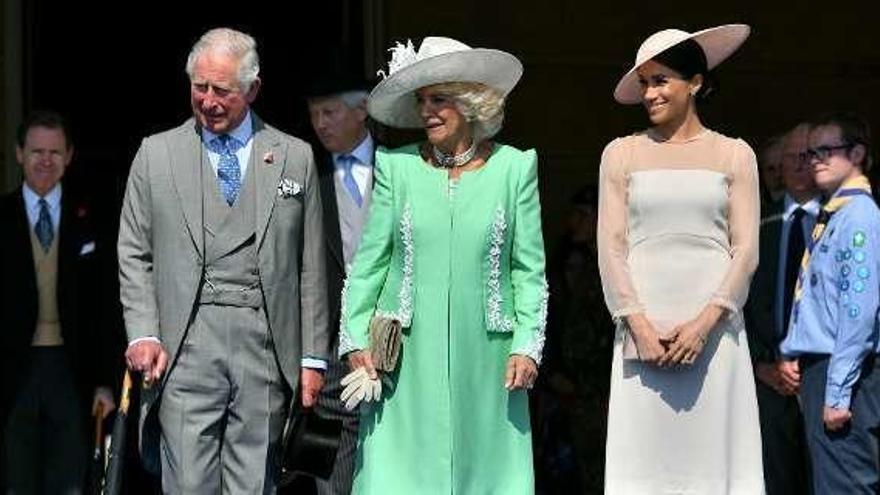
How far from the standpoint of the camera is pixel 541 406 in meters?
10.6

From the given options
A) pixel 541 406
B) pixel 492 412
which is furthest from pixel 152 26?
pixel 492 412

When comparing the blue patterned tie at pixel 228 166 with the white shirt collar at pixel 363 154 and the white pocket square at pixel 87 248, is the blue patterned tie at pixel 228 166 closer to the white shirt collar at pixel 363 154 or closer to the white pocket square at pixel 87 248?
the white shirt collar at pixel 363 154

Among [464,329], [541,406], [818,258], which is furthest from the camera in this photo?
[541,406]

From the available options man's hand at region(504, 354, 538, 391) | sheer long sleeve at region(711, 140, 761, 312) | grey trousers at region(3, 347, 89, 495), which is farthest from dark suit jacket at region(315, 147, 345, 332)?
sheer long sleeve at region(711, 140, 761, 312)

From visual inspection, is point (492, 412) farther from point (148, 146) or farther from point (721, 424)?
point (148, 146)

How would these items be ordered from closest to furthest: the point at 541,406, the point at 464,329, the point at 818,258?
the point at 464,329 → the point at 818,258 → the point at 541,406

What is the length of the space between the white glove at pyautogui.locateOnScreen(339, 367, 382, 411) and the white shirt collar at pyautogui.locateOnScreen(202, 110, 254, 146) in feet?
3.03

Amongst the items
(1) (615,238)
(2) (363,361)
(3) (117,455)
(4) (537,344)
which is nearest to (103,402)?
(3) (117,455)

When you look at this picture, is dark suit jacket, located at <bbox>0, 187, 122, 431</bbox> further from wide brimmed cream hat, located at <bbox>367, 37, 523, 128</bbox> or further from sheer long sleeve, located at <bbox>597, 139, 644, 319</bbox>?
sheer long sleeve, located at <bbox>597, 139, 644, 319</bbox>

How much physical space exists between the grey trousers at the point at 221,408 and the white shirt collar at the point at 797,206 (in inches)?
94.9

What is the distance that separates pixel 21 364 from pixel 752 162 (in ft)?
9.57

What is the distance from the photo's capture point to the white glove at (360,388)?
7586 mm

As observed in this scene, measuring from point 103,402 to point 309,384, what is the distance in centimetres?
119

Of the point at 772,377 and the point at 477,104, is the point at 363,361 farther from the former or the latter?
the point at 772,377
